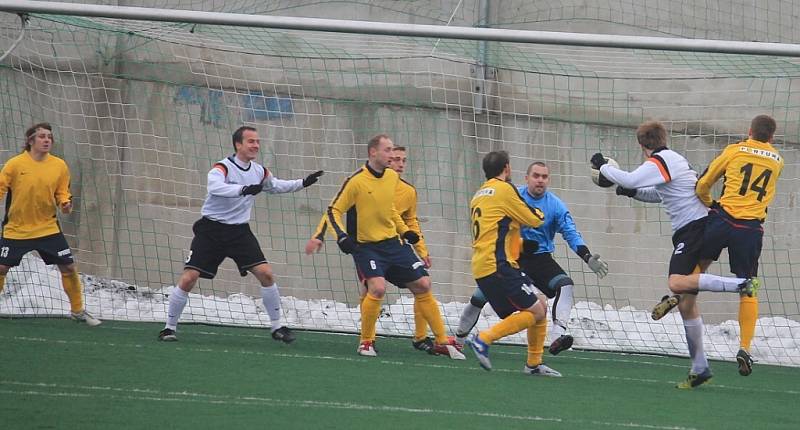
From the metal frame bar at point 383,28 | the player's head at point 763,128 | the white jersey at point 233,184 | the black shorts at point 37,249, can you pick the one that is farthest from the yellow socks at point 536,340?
the black shorts at point 37,249

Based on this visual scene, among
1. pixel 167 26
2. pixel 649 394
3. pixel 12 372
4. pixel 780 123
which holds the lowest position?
pixel 649 394

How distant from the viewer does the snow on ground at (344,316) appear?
11.9m

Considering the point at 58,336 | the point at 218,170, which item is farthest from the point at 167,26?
the point at 58,336

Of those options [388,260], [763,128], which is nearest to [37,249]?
[388,260]

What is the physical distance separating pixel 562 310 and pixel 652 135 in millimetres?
2510

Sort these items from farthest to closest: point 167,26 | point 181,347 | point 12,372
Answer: point 167,26 → point 181,347 → point 12,372

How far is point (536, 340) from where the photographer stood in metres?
8.52

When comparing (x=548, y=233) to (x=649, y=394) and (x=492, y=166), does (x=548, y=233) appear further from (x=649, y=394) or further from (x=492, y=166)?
(x=649, y=394)

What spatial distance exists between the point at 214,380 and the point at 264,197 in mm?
6113

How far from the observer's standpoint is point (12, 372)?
718 cm

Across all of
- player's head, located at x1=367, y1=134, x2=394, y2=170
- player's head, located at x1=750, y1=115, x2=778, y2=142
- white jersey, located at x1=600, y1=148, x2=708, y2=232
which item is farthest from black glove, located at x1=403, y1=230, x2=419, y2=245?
player's head, located at x1=750, y1=115, x2=778, y2=142

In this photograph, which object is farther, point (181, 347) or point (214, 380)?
point (181, 347)

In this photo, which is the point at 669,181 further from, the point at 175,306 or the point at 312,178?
the point at 175,306

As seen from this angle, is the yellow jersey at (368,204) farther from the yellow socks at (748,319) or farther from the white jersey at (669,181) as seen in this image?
the yellow socks at (748,319)
